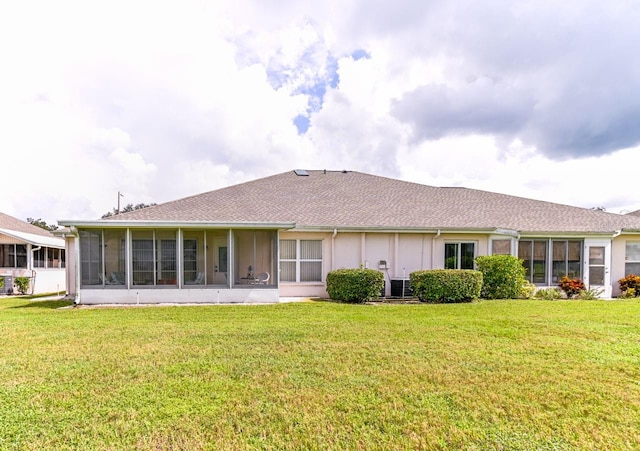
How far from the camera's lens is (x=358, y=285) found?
1172cm

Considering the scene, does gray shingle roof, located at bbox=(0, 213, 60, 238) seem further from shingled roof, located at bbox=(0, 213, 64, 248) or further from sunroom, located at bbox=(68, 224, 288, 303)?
sunroom, located at bbox=(68, 224, 288, 303)

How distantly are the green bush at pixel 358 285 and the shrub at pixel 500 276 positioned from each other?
4.05m

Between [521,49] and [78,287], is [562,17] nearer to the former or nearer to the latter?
[521,49]

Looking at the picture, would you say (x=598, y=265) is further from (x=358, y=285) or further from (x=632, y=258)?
(x=358, y=285)

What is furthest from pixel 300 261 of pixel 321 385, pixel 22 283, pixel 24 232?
pixel 24 232

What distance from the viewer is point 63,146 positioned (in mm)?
15984

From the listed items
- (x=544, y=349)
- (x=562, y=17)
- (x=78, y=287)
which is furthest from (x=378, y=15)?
(x=78, y=287)

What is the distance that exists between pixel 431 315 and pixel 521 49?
981cm

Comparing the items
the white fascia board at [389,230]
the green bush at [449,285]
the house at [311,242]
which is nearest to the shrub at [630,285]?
the house at [311,242]

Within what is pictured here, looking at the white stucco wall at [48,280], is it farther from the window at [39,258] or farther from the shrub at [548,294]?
the shrub at [548,294]

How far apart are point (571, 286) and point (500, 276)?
325cm

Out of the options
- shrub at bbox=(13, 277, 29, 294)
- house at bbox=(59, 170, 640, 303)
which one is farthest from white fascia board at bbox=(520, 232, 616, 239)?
shrub at bbox=(13, 277, 29, 294)

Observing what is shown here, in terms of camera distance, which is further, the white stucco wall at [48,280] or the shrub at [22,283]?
the white stucco wall at [48,280]

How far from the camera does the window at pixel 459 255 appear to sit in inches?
546
